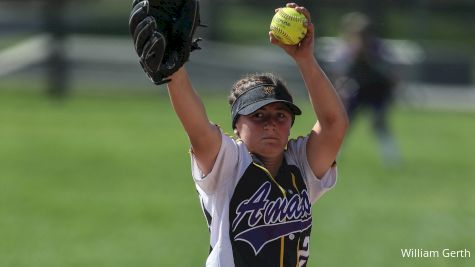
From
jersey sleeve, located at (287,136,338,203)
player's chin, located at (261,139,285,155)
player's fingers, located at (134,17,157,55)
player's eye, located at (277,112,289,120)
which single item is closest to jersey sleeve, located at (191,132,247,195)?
player's chin, located at (261,139,285,155)

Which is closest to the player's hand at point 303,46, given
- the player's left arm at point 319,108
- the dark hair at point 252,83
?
the player's left arm at point 319,108

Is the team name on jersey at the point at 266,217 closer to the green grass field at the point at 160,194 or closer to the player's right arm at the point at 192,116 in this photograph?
the player's right arm at the point at 192,116

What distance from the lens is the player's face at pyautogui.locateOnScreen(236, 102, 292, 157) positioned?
451cm

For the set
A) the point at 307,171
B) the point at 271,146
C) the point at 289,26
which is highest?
the point at 289,26

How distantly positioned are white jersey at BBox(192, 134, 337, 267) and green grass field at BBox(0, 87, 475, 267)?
4.13 m

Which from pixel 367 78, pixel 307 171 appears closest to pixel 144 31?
pixel 307 171

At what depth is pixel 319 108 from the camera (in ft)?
15.3

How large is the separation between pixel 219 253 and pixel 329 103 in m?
0.79

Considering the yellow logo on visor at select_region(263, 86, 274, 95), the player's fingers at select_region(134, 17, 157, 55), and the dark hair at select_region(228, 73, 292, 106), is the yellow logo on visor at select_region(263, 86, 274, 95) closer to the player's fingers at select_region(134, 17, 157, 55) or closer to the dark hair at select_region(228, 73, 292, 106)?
the dark hair at select_region(228, 73, 292, 106)

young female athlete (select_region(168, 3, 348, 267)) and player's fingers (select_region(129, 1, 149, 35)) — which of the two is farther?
young female athlete (select_region(168, 3, 348, 267))

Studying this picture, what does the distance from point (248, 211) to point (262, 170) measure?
183mm

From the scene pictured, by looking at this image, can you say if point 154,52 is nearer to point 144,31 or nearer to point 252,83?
point 144,31

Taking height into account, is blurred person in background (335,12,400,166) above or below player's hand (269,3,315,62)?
above

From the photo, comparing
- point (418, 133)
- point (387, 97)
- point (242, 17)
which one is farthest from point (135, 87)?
point (387, 97)
